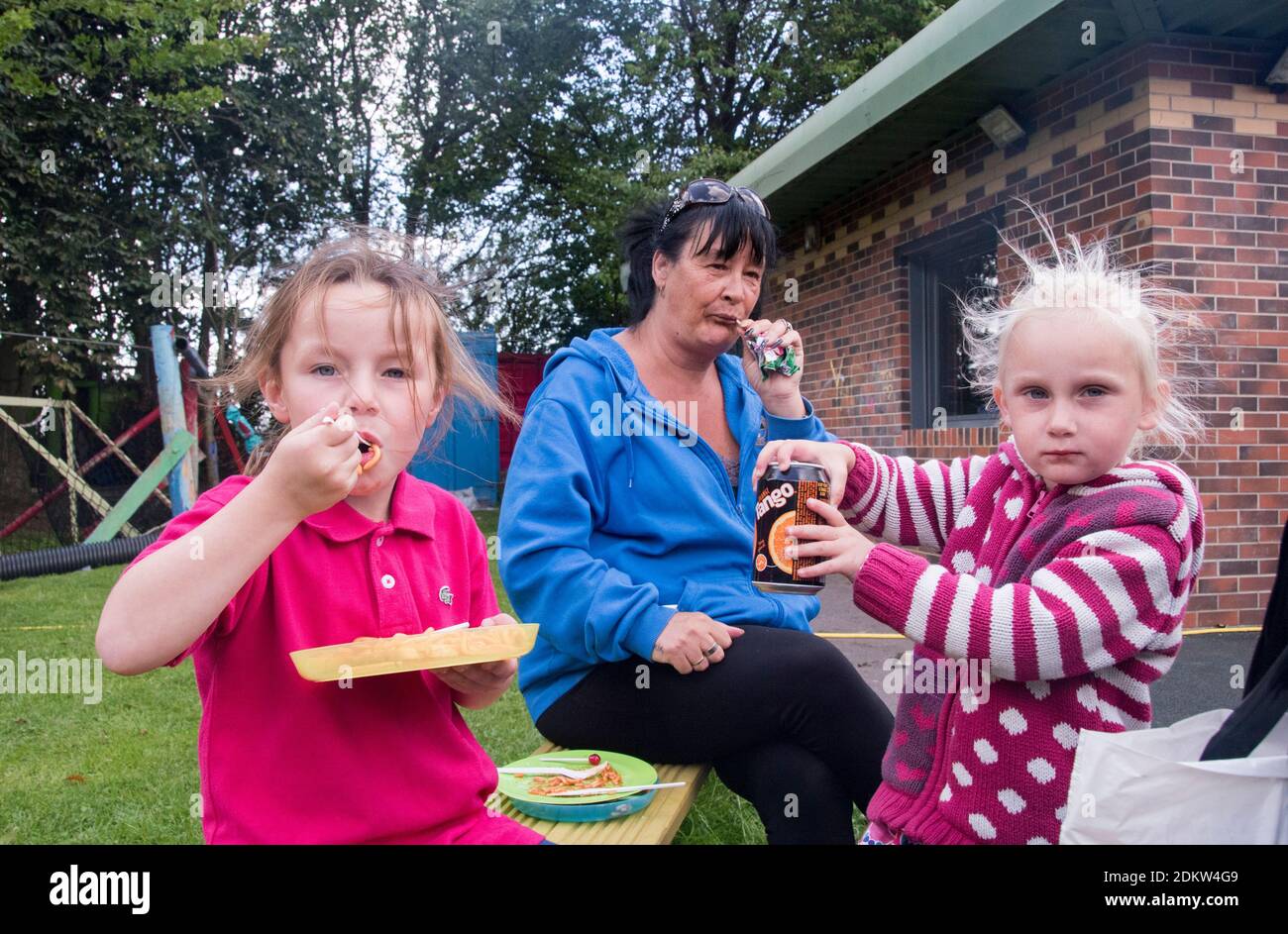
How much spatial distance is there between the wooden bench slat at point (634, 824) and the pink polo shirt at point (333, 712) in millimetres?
172

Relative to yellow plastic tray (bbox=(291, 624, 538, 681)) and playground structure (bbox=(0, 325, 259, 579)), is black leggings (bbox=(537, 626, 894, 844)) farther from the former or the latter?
playground structure (bbox=(0, 325, 259, 579))

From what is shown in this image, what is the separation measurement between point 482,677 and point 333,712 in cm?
24

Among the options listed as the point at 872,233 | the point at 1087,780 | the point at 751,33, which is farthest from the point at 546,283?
the point at 1087,780

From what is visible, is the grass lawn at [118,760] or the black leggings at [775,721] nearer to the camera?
the black leggings at [775,721]

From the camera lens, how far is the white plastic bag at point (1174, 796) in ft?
3.65

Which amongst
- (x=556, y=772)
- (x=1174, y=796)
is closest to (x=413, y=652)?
(x=556, y=772)

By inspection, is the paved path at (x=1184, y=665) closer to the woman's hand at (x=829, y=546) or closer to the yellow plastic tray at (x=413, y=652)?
the woman's hand at (x=829, y=546)

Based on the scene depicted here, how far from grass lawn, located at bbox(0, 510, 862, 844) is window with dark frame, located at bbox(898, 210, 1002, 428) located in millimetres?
3860

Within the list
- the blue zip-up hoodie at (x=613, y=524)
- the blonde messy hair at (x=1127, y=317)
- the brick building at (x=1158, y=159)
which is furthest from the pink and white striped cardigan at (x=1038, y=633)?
the brick building at (x=1158, y=159)

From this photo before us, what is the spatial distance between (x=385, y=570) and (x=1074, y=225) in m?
4.95

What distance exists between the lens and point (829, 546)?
5.03ft

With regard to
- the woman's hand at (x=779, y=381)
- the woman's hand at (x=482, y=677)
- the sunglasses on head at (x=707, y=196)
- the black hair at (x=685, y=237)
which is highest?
the sunglasses on head at (x=707, y=196)
